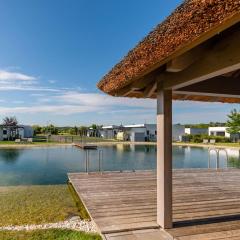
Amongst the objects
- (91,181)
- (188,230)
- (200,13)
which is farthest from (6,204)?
(200,13)

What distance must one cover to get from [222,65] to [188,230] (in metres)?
1.92

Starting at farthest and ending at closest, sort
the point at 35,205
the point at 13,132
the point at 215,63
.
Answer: the point at 13,132, the point at 35,205, the point at 215,63

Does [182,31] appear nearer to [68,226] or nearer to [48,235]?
[48,235]

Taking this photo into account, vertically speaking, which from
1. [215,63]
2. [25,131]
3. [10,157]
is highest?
[215,63]

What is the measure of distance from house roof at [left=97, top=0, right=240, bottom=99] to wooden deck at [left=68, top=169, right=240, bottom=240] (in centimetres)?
182

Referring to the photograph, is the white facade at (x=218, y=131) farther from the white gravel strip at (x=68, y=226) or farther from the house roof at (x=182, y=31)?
the house roof at (x=182, y=31)

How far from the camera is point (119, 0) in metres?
12.1

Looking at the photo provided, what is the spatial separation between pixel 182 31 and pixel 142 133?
1547 inches

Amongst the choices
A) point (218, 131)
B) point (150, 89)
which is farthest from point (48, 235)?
point (218, 131)

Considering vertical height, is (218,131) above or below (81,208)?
above

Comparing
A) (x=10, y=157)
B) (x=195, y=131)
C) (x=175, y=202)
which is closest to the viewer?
(x=175, y=202)

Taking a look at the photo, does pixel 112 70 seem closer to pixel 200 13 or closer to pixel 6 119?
pixel 200 13

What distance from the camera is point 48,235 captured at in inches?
144

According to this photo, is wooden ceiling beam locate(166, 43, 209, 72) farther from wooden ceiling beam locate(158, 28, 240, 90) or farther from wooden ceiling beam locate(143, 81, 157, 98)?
wooden ceiling beam locate(143, 81, 157, 98)
